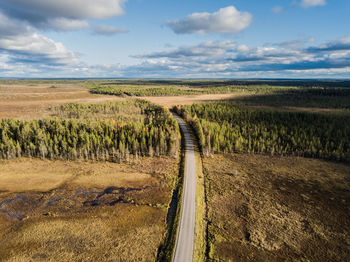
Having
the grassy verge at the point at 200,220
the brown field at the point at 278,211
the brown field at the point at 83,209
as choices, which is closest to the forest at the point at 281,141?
the brown field at the point at 278,211

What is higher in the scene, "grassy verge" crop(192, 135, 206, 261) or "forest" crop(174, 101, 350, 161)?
"forest" crop(174, 101, 350, 161)

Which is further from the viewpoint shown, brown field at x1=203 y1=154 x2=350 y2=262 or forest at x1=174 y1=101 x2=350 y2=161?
forest at x1=174 y1=101 x2=350 y2=161

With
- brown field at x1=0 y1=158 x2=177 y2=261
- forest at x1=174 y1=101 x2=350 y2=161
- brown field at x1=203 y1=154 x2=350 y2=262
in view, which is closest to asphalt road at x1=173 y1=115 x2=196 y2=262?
brown field at x1=203 y1=154 x2=350 y2=262

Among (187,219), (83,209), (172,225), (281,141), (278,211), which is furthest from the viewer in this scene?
(281,141)

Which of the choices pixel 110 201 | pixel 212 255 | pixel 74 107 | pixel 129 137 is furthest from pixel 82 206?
pixel 74 107

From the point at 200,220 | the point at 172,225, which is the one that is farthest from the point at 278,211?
the point at 172,225

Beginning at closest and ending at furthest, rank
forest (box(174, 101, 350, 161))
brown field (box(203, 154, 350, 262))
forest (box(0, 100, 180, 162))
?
brown field (box(203, 154, 350, 262))
forest (box(0, 100, 180, 162))
forest (box(174, 101, 350, 161))

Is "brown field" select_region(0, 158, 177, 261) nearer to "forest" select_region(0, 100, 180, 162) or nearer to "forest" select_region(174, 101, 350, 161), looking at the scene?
"forest" select_region(0, 100, 180, 162)

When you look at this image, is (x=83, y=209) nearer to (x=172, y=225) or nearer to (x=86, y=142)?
(x=172, y=225)
